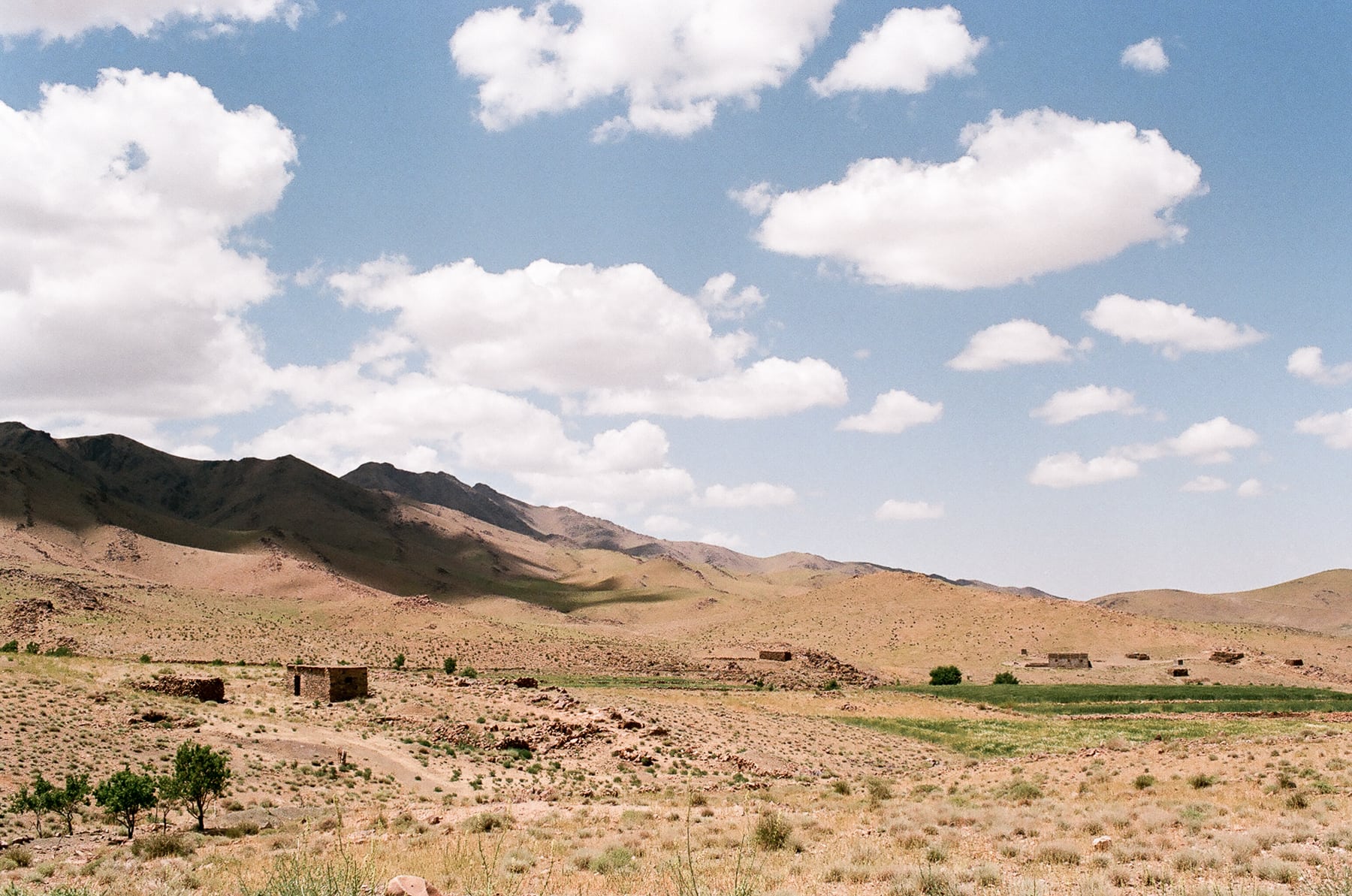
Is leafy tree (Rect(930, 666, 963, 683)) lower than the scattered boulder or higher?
lower

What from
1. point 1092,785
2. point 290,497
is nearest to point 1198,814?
point 1092,785

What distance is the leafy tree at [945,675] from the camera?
78.0 meters

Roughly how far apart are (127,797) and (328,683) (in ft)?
70.4

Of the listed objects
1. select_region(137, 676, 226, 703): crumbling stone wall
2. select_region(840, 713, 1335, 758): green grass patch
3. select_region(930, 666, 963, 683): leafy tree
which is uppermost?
select_region(137, 676, 226, 703): crumbling stone wall

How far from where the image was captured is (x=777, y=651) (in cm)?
8162

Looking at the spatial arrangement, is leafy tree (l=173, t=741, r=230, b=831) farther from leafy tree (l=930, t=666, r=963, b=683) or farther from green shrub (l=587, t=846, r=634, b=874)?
leafy tree (l=930, t=666, r=963, b=683)

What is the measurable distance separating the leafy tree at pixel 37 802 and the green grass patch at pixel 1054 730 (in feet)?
104

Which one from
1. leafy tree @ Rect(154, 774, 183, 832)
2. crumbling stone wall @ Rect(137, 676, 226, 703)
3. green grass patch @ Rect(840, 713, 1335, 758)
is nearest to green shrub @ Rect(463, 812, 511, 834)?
leafy tree @ Rect(154, 774, 183, 832)

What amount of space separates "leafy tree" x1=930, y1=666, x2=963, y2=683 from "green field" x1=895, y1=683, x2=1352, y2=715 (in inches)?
118

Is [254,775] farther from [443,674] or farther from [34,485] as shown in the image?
[34,485]

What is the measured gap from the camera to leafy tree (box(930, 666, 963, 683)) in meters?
78.0

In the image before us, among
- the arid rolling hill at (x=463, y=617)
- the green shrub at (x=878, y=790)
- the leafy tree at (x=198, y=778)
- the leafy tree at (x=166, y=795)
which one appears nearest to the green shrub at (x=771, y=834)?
the green shrub at (x=878, y=790)

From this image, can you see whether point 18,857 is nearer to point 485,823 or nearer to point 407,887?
point 485,823

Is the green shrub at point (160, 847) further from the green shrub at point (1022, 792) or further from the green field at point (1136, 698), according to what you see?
the green field at point (1136, 698)
